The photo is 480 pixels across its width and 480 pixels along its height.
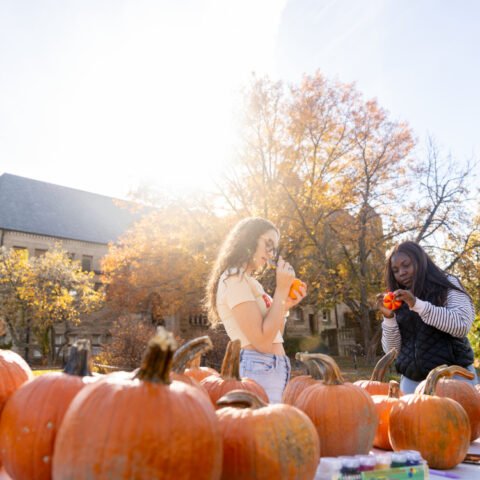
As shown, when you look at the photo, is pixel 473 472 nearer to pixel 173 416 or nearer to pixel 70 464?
pixel 173 416

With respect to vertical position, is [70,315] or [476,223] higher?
[476,223]

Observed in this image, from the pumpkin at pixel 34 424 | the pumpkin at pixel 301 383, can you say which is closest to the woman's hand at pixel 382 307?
the pumpkin at pixel 301 383

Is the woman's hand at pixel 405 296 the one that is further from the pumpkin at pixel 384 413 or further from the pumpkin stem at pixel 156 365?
the pumpkin stem at pixel 156 365

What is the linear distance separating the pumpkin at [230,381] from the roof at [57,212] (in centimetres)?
3716

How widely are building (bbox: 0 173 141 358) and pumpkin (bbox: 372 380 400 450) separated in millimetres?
31006

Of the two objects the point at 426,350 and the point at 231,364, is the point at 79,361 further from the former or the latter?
the point at 426,350

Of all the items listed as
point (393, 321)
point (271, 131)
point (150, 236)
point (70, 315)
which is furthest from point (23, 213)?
point (393, 321)

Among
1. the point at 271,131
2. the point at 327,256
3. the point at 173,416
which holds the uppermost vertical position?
the point at 271,131

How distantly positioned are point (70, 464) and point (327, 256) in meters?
16.7

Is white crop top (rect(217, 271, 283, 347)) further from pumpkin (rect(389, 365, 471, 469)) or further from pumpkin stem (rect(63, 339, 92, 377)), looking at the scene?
pumpkin stem (rect(63, 339, 92, 377))

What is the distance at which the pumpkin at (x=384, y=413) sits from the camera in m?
1.98

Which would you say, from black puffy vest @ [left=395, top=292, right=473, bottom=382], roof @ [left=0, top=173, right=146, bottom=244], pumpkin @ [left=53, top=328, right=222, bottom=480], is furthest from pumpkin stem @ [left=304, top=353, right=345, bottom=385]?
roof @ [left=0, top=173, right=146, bottom=244]

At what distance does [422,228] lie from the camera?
650 inches

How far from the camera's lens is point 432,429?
1744 millimetres
